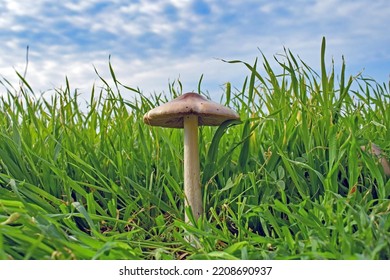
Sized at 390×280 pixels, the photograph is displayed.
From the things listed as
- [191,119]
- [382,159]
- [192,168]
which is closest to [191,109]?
[191,119]

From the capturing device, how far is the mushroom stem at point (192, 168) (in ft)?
5.46

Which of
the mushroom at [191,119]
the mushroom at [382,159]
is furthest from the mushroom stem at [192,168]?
the mushroom at [382,159]

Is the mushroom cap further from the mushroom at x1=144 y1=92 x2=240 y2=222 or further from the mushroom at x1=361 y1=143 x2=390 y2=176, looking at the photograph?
the mushroom at x1=361 y1=143 x2=390 y2=176

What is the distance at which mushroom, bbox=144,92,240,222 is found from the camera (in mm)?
1561

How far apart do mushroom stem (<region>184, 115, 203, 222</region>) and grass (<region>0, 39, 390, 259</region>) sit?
0.15 ft

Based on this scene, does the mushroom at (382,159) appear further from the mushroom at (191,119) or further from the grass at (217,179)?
the mushroom at (191,119)

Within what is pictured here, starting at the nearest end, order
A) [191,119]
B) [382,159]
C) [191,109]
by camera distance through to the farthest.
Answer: [191,109] → [191,119] → [382,159]

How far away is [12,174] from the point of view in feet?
6.34

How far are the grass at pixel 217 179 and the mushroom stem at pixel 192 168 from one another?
46 millimetres

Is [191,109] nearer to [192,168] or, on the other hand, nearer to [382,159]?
[192,168]

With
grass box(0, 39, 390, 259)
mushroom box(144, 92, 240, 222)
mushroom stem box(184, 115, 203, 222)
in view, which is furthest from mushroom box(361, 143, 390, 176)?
mushroom stem box(184, 115, 203, 222)

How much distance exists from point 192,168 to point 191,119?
0.17m

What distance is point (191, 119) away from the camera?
166 centimetres
